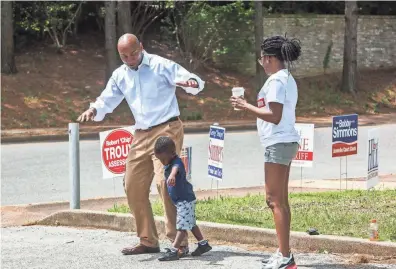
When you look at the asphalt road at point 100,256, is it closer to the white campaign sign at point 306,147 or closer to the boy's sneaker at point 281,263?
the boy's sneaker at point 281,263

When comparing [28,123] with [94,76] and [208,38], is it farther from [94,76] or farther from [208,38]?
[208,38]

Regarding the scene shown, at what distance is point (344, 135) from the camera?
11.1 meters

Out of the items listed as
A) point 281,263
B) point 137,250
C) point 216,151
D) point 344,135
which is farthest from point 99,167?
point 281,263

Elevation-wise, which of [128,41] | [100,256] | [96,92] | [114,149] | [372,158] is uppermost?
[96,92]

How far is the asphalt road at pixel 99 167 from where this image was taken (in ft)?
41.3

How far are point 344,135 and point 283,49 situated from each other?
497 cm

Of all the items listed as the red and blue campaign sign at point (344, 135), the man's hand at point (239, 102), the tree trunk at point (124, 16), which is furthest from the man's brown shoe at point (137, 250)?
the tree trunk at point (124, 16)

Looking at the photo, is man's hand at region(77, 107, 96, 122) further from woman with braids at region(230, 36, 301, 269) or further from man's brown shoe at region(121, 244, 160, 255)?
woman with braids at region(230, 36, 301, 269)

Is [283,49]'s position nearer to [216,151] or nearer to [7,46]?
[216,151]

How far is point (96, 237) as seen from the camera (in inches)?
317

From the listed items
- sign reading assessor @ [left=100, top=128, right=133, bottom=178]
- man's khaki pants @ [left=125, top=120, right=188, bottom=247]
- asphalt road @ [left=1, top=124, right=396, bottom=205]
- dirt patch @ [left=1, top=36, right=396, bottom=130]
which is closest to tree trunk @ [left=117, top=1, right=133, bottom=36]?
dirt patch @ [left=1, top=36, right=396, bottom=130]

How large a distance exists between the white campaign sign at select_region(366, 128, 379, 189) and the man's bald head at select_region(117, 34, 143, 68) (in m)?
4.23

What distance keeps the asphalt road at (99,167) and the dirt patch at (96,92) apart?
13.6 feet

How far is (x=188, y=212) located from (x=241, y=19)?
76.7 feet
